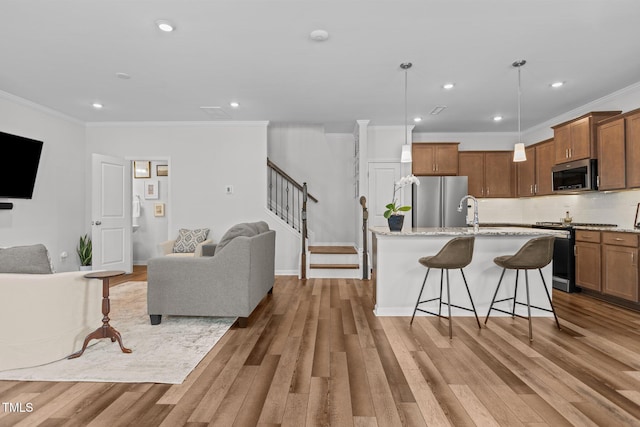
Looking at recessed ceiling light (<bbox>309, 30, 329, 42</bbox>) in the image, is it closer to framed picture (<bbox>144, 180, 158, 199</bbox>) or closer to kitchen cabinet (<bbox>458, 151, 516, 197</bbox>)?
kitchen cabinet (<bbox>458, 151, 516, 197</bbox>)

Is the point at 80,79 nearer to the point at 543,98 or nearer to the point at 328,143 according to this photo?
the point at 328,143

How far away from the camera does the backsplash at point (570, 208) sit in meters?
4.62

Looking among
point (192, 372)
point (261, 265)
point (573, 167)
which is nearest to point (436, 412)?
point (192, 372)

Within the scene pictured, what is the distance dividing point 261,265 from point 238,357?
1337 mm

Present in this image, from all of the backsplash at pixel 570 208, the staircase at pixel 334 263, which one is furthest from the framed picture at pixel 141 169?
the backsplash at pixel 570 208

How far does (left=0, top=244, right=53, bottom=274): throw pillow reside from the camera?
103 inches

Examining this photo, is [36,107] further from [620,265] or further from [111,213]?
[620,265]

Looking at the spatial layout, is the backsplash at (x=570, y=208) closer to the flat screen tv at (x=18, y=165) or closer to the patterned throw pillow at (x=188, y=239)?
the patterned throw pillow at (x=188, y=239)

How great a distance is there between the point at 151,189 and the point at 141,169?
0.46 metres

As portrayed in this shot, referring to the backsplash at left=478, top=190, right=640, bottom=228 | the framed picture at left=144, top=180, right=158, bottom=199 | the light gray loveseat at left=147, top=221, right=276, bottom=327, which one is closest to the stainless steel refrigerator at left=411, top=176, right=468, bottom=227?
the backsplash at left=478, top=190, right=640, bottom=228

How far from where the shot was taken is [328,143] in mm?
7066

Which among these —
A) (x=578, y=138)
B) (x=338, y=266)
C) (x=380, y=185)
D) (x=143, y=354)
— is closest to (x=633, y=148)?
(x=578, y=138)

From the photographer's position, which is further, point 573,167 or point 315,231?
point 315,231

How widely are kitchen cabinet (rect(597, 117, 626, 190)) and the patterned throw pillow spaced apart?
605 centimetres
